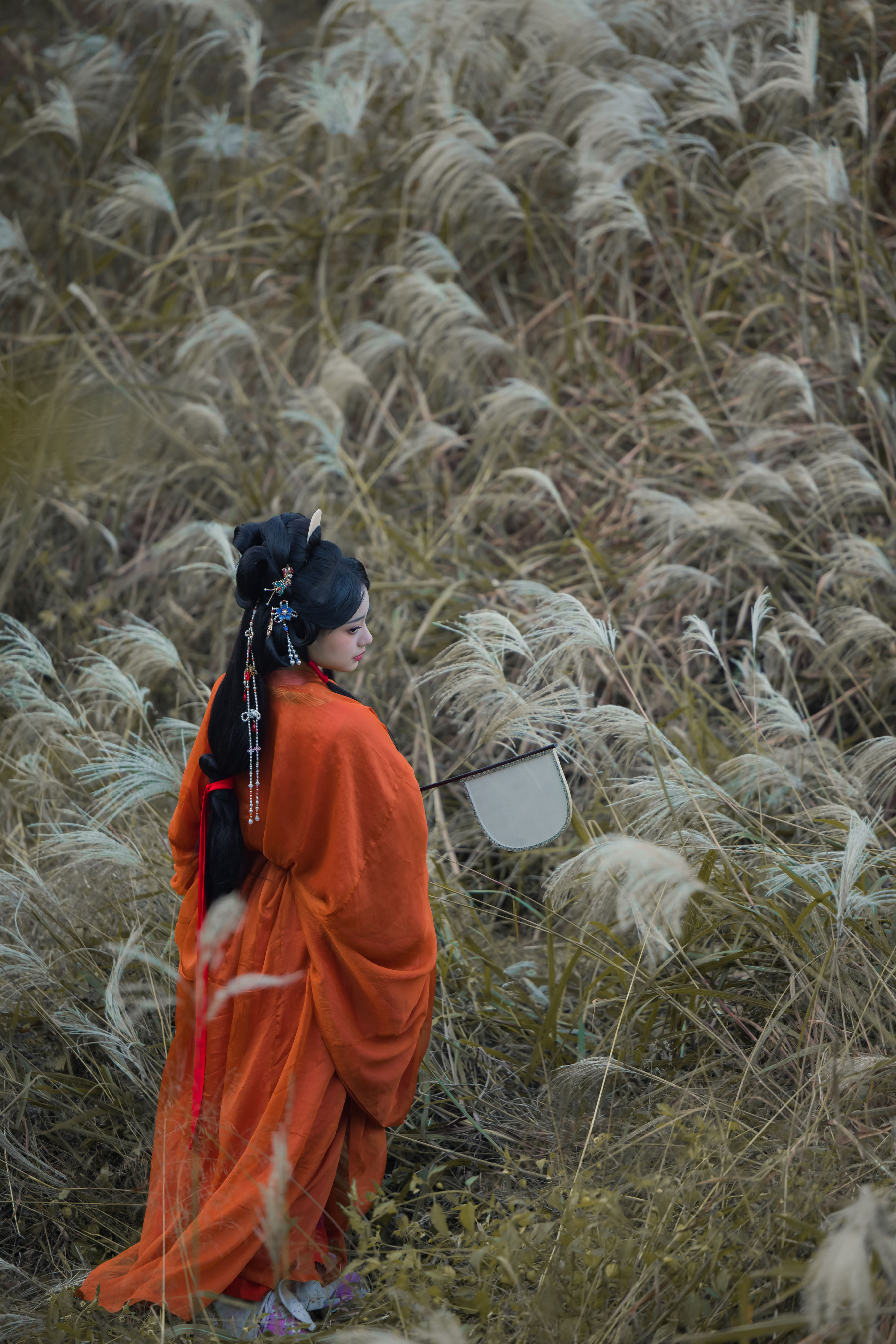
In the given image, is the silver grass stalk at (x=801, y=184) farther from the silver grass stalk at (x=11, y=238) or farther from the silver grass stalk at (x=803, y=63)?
the silver grass stalk at (x=11, y=238)

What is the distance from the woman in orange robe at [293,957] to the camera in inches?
67.2

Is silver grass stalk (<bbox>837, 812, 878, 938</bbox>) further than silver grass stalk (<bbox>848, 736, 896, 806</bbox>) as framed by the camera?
No

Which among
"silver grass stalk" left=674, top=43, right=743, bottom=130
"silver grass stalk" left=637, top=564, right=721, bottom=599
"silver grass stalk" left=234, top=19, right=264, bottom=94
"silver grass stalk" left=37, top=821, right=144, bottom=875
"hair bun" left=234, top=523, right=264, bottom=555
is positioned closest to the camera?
"hair bun" left=234, top=523, right=264, bottom=555

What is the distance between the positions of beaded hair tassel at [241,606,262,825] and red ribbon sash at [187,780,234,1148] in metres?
0.07

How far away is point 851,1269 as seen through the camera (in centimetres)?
109

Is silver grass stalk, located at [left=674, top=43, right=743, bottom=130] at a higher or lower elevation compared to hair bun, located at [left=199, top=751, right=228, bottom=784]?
higher

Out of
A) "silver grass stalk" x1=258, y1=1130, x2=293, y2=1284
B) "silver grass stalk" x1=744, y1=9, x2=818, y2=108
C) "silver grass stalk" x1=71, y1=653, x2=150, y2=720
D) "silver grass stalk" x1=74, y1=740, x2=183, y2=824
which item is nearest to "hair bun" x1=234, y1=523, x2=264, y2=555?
"silver grass stalk" x1=74, y1=740, x2=183, y2=824

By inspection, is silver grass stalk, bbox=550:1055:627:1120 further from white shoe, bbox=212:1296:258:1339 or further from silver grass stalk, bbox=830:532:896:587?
silver grass stalk, bbox=830:532:896:587

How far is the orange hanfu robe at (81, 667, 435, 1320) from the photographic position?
5.58 ft

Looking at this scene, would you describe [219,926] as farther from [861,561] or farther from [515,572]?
[861,561]

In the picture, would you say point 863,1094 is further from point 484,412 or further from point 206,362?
point 206,362

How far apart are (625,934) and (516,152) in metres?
3.15

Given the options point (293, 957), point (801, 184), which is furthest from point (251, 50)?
point (293, 957)

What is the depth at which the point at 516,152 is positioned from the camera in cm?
397
